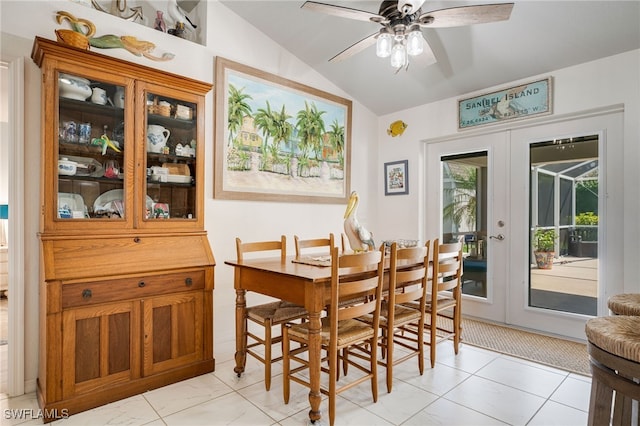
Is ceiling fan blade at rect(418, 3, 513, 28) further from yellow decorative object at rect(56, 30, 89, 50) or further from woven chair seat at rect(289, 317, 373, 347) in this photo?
yellow decorative object at rect(56, 30, 89, 50)

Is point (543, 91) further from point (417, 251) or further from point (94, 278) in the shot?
point (94, 278)

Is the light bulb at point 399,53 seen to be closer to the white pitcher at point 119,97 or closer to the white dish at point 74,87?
the white pitcher at point 119,97

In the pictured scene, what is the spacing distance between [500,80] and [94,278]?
3684 mm

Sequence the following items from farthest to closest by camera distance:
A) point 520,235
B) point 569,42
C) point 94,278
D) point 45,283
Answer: point 520,235 → point 569,42 → point 94,278 → point 45,283

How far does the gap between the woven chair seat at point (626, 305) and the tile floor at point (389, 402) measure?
0.72m

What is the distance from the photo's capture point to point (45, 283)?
1.93m

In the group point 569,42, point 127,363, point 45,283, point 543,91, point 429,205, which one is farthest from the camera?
point 429,205

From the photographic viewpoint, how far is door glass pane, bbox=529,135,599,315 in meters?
3.08

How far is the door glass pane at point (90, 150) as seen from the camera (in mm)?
2158

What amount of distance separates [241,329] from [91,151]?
1517 millimetres

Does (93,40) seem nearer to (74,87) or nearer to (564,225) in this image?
(74,87)

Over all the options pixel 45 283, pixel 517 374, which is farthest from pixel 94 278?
pixel 517 374

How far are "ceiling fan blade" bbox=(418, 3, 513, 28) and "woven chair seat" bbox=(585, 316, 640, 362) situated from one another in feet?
5.04

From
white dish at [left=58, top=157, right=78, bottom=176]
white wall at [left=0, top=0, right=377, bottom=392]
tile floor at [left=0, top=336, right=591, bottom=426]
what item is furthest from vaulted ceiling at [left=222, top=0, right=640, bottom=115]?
tile floor at [left=0, top=336, right=591, bottom=426]
